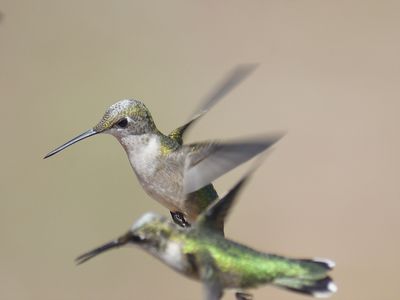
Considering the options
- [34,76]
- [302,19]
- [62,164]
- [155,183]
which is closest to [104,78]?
[34,76]

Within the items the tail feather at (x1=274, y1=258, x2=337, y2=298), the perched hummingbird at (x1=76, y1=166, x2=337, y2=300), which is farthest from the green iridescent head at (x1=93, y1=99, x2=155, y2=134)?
the tail feather at (x1=274, y1=258, x2=337, y2=298)

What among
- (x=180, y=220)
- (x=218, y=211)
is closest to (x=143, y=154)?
(x=180, y=220)

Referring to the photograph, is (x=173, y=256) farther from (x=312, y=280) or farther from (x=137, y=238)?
(x=312, y=280)

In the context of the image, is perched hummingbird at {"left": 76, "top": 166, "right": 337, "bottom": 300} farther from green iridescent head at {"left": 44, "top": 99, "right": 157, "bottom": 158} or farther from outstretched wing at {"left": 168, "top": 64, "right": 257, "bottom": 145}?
outstretched wing at {"left": 168, "top": 64, "right": 257, "bottom": 145}

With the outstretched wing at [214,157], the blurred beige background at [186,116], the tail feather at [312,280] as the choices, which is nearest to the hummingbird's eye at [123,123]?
the outstretched wing at [214,157]

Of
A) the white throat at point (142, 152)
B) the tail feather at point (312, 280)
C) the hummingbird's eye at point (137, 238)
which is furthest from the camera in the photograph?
the white throat at point (142, 152)

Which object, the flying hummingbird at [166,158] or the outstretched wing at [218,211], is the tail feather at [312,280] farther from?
the flying hummingbird at [166,158]
